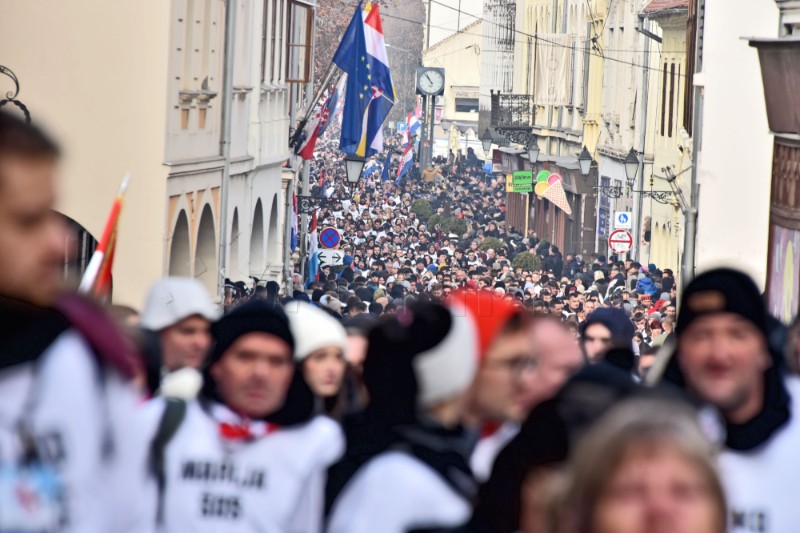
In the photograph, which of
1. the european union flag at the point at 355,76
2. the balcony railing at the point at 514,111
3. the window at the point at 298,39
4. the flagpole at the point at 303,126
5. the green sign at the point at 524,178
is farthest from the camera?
the balcony railing at the point at 514,111

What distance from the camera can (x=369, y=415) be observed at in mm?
4855

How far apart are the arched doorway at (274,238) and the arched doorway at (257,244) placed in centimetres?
132

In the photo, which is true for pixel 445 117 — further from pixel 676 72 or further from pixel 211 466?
pixel 211 466

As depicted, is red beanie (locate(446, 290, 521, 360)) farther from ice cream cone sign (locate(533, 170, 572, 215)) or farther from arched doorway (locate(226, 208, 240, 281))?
ice cream cone sign (locate(533, 170, 572, 215))

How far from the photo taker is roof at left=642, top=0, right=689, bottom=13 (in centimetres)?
3991

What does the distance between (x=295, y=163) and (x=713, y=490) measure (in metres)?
37.0

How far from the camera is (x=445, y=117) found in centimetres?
12050

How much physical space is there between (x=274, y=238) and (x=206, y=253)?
8.95 m

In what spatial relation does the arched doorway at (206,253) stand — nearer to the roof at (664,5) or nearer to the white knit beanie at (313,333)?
the roof at (664,5)

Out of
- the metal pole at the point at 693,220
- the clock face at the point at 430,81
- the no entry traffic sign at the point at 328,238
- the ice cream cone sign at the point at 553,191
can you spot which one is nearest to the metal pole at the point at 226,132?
the metal pole at the point at 693,220

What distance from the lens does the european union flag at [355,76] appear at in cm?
3450

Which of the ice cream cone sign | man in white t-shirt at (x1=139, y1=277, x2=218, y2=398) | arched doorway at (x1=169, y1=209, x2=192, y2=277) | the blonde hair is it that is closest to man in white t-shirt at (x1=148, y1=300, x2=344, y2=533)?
man in white t-shirt at (x1=139, y1=277, x2=218, y2=398)

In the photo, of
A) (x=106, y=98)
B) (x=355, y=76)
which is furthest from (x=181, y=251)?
(x=355, y=76)

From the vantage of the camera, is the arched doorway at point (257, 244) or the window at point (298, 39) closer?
the arched doorway at point (257, 244)
